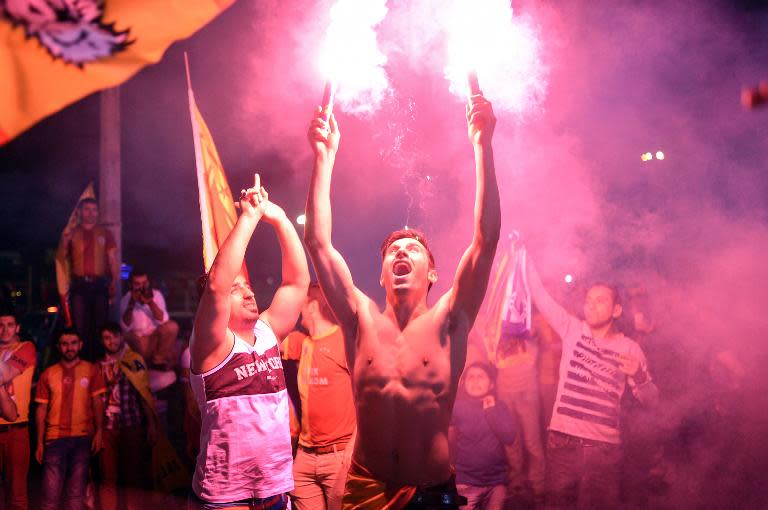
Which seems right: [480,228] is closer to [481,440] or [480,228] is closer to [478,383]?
[478,383]

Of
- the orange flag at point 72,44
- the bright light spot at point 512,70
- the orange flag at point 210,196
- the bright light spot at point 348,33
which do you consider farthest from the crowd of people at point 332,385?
the bright light spot at point 512,70

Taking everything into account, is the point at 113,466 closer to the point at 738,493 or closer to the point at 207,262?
the point at 207,262

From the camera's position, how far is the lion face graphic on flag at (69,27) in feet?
8.59

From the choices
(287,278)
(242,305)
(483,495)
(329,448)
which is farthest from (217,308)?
(483,495)

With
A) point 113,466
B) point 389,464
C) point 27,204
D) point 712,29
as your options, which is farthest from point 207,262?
point 27,204

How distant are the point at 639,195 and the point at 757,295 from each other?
1.67m

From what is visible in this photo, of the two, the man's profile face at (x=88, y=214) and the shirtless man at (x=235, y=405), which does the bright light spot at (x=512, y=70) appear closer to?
the shirtless man at (x=235, y=405)

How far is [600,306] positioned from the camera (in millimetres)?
5773

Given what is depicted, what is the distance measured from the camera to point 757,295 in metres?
6.53

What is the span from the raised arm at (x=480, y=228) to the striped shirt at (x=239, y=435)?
117 centimetres

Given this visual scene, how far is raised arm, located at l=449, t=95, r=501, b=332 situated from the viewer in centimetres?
321

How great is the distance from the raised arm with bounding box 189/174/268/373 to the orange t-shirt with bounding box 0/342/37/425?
13.9ft

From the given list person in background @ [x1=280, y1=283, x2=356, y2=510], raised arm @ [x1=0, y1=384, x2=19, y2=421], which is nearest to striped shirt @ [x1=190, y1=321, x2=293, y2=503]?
person in background @ [x1=280, y1=283, x2=356, y2=510]

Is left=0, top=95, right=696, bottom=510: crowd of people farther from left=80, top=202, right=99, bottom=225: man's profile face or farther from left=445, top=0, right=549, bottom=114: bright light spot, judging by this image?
left=445, top=0, right=549, bottom=114: bright light spot
